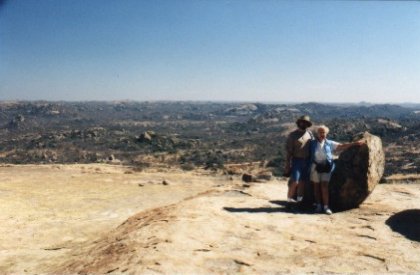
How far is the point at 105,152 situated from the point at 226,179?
3321 centimetres

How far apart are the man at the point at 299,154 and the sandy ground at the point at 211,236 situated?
2.17 ft

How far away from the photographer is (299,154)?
8.92 m

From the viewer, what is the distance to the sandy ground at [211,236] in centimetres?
573

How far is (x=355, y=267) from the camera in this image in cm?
568

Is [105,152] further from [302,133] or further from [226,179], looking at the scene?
[302,133]

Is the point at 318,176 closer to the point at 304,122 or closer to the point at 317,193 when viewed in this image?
the point at 317,193

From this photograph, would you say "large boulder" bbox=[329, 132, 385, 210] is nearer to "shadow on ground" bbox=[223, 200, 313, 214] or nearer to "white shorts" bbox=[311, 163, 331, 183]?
"white shorts" bbox=[311, 163, 331, 183]

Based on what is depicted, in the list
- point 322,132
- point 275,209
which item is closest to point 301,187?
point 275,209

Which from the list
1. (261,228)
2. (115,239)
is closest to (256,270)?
(261,228)

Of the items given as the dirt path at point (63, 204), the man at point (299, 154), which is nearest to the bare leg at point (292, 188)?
the man at point (299, 154)

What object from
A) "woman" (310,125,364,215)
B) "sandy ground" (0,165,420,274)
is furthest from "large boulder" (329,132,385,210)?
"woman" (310,125,364,215)

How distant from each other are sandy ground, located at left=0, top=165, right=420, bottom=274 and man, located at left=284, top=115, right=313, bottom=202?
0.66m

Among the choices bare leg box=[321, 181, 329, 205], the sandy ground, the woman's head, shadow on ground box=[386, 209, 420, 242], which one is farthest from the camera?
bare leg box=[321, 181, 329, 205]

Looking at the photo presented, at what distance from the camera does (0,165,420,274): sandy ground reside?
5734 mm
